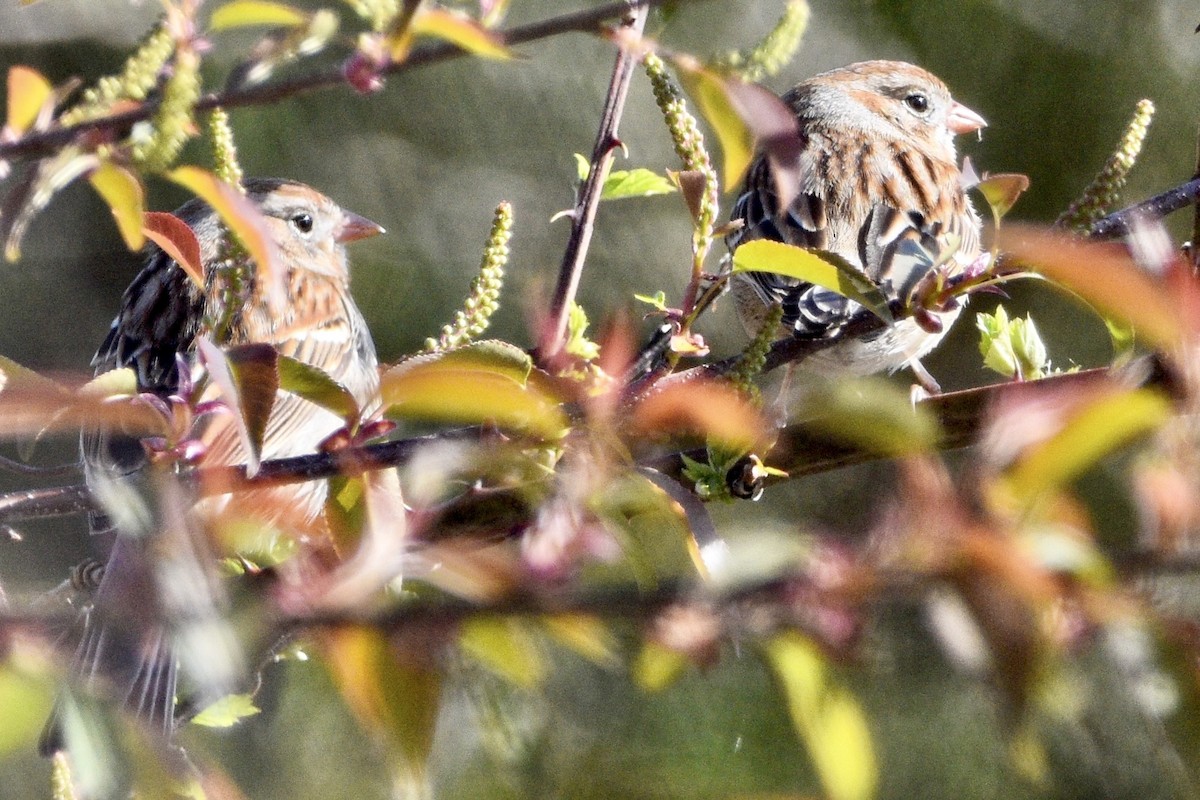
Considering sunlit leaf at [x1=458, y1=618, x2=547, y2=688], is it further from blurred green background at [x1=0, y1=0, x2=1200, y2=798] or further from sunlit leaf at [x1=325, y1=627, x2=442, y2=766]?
blurred green background at [x1=0, y1=0, x2=1200, y2=798]

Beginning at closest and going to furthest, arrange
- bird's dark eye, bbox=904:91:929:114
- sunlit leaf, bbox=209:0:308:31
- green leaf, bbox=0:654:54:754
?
green leaf, bbox=0:654:54:754 → sunlit leaf, bbox=209:0:308:31 → bird's dark eye, bbox=904:91:929:114

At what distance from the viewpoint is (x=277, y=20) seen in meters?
0.95

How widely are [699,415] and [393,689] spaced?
0.37 metres

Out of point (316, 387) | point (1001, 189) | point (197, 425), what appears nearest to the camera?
point (316, 387)

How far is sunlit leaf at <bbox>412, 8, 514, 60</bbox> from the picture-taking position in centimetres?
87

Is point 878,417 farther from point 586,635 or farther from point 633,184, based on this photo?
point 633,184

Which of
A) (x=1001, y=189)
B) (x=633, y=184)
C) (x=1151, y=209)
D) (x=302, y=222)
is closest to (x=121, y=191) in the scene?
(x=1001, y=189)

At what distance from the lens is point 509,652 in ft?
2.21

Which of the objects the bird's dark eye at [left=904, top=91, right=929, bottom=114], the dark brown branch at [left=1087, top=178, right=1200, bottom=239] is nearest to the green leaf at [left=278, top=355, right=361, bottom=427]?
the dark brown branch at [left=1087, top=178, right=1200, bottom=239]

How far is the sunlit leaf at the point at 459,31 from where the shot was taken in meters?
0.87

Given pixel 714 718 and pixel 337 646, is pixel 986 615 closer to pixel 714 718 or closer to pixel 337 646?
pixel 337 646

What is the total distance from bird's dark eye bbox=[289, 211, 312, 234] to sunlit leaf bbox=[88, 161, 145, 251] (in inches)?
100

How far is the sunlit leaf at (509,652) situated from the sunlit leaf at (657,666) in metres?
0.05

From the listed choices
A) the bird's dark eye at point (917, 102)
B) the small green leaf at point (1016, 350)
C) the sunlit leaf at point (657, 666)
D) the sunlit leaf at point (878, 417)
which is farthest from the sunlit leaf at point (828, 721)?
the bird's dark eye at point (917, 102)
